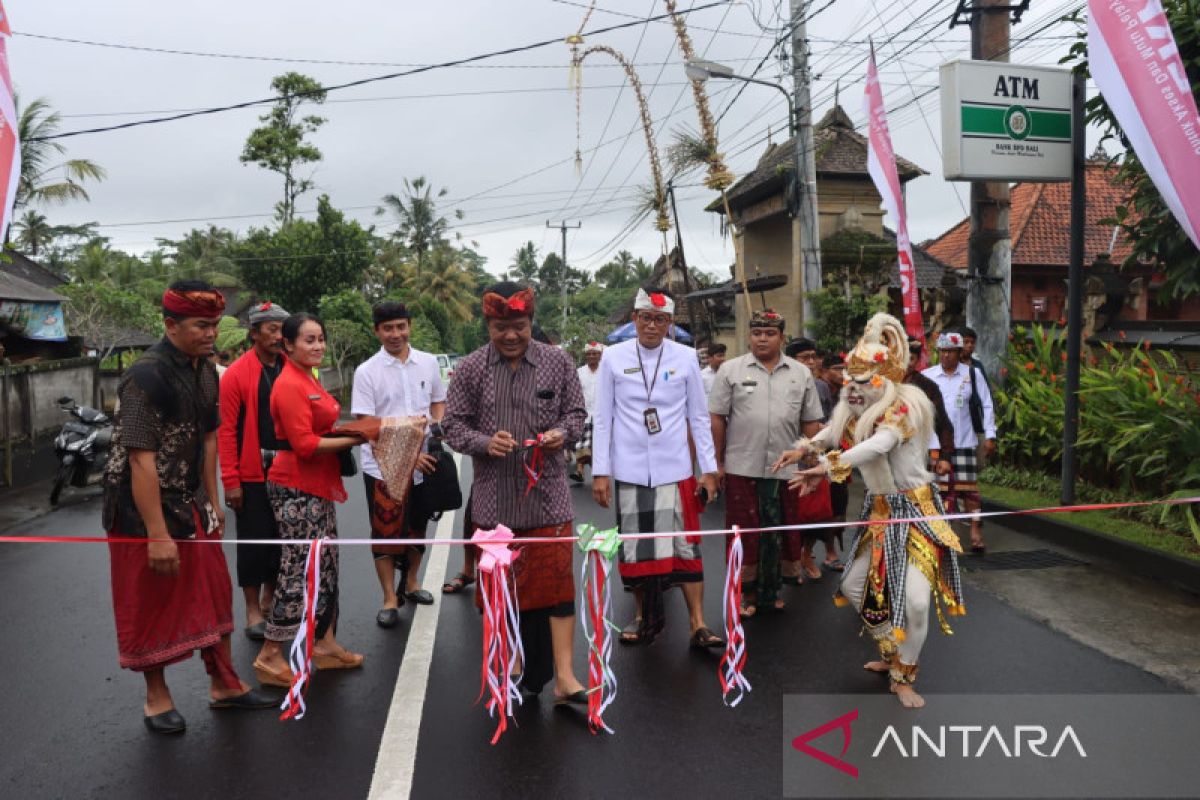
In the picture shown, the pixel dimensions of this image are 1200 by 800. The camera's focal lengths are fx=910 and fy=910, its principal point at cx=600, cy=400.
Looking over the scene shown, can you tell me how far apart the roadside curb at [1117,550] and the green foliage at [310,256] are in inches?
1292

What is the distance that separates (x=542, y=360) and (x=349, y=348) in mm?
31226

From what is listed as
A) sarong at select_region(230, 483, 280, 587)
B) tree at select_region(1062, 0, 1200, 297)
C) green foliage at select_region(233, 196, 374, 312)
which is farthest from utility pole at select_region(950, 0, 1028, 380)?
green foliage at select_region(233, 196, 374, 312)

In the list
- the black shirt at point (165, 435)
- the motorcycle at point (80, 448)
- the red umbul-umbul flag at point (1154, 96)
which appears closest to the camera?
the black shirt at point (165, 435)

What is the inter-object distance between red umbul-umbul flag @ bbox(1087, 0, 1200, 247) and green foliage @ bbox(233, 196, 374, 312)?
112ft

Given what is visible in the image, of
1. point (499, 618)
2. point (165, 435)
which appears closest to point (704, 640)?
point (499, 618)

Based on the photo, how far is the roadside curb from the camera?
595 centimetres

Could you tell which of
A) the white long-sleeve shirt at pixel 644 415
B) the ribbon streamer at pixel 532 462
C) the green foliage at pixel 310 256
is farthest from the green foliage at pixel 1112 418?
the green foliage at pixel 310 256

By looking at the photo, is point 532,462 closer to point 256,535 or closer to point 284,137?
point 256,535

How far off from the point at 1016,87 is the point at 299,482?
7.09 m

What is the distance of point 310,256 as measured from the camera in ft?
122

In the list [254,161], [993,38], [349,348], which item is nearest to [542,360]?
[993,38]

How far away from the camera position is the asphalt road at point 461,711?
3352 millimetres

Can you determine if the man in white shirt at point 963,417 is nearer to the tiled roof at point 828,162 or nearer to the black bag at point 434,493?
the black bag at point 434,493

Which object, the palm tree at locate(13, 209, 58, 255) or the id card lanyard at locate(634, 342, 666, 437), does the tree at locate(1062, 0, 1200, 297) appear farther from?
the palm tree at locate(13, 209, 58, 255)
